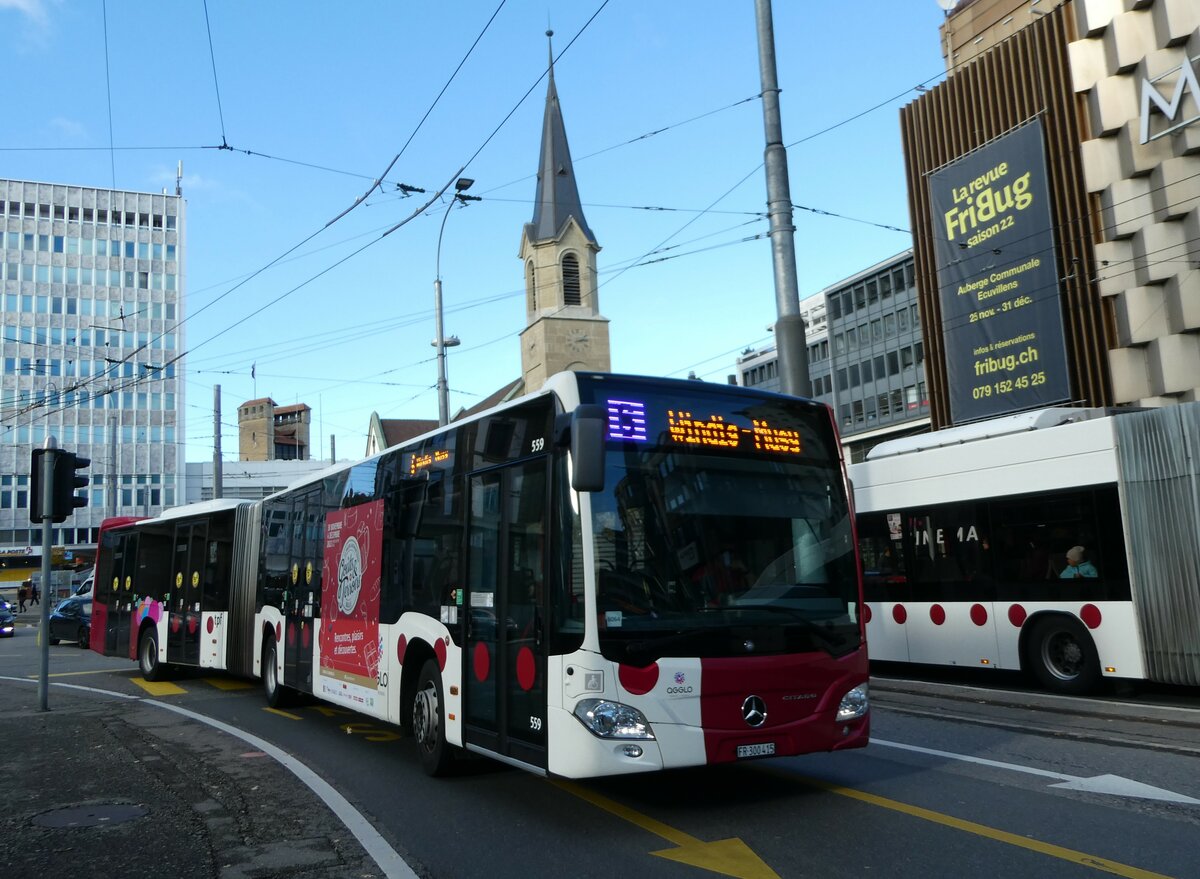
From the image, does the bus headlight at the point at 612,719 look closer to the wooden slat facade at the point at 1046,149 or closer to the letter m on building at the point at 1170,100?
the letter m on building at the point at 1170,100

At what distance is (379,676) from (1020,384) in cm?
2254

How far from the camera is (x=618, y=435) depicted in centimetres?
646

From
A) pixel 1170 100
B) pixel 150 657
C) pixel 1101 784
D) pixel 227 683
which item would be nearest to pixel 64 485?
pixel 227 683

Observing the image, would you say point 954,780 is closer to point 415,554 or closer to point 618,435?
point 618,435

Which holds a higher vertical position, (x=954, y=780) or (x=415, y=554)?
(x=415, y=554)

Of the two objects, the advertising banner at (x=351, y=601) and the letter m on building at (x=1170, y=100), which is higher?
the letter m on building at (x=1170, y=100)

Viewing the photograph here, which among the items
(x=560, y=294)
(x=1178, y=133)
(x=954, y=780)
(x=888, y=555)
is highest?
(x=560, y=294)

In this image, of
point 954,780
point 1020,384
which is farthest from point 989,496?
point 1020,384

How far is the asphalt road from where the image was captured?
5418 mm

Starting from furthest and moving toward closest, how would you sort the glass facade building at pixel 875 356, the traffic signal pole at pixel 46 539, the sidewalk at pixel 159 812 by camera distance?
the glass facade building at pixel 875 356
the traffic signal pole at pixel 46 539
the sidewalk at pixel 159 812

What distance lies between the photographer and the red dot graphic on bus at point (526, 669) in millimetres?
6543

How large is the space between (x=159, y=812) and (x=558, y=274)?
56.4 meters

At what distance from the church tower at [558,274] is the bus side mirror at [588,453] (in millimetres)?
52782

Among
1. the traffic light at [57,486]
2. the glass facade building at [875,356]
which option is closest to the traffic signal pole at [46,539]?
the traffic light at [57,486]
